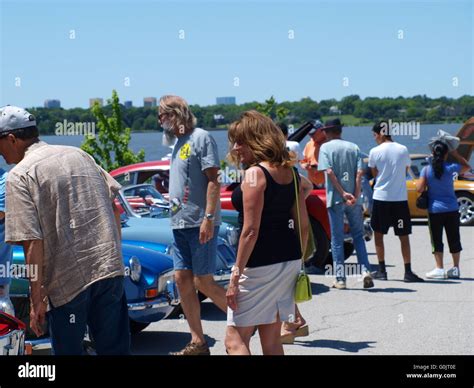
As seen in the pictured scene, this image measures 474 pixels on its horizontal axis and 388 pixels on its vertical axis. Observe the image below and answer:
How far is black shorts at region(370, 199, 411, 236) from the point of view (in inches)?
Answer: 445

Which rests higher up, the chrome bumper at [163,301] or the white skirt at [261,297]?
the white skirt at [261,297]

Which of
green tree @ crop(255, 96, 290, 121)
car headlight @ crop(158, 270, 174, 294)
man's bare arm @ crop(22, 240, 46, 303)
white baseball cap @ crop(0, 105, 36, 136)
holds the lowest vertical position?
car headlight @ crop(158, 270, 174, 294)

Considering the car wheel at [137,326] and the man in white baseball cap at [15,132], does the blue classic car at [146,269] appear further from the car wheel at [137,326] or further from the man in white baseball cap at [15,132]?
the man in white baseball cap at [15,132]

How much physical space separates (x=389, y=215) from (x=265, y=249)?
6345 millimetres

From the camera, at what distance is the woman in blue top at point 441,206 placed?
11.5 meters

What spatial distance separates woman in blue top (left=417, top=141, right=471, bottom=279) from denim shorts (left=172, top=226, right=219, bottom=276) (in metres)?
5.15

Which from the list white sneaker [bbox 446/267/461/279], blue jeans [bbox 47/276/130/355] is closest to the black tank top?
blue jeans [bbox 47/276/130/355]

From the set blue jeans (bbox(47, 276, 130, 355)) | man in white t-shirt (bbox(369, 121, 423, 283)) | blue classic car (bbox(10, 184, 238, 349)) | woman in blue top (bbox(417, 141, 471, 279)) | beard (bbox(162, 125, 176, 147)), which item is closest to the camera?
blue jeans (bbox(47, 276, 130, 355))

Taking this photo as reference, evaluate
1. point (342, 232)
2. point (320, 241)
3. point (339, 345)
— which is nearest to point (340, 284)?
point (342, 232)

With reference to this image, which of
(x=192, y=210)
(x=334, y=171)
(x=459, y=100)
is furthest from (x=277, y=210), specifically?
(x=459, y=100)

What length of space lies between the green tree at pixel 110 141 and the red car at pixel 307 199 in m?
7.52

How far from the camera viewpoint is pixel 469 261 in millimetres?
13266

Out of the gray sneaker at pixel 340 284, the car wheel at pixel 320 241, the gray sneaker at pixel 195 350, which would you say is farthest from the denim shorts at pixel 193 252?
the car wheel at pixel 320 241

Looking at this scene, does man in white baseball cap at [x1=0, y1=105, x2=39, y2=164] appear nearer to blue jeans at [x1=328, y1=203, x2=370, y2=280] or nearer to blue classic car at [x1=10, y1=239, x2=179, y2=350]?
blue classic car at [x1=10, y1=239, x2=179, y2=350]
